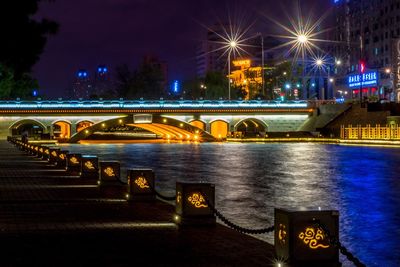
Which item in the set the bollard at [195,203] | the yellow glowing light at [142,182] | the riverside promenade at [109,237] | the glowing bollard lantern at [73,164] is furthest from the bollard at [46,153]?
the bollard at [195,203]

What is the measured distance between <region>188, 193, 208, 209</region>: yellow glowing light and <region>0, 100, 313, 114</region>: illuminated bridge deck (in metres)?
83.2

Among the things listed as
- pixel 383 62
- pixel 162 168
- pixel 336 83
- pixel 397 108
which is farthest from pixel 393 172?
pixel 336 83

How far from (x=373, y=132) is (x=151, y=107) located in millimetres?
33351

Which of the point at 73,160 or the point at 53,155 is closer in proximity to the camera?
the point at 73,160

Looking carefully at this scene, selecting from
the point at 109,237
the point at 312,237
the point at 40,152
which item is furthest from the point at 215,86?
the point at 312,237

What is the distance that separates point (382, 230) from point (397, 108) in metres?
73.7

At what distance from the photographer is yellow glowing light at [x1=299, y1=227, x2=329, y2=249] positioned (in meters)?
9.30

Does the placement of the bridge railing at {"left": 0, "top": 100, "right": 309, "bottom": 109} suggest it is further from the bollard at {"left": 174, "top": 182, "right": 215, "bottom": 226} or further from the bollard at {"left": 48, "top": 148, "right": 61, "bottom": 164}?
the bollard at {"left": 174, "top": 182, "right": 215, "bottom": 226}

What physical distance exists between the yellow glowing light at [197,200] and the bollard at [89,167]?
1487cm

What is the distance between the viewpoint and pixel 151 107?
99.2m

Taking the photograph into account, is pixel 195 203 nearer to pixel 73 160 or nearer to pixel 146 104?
pixel 73 160

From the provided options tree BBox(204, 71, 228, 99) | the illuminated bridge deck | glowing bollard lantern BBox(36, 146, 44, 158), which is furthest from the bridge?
glowing bollard lantern BBox(36, 146, 44, 158)

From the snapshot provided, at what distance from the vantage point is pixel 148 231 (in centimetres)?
1409

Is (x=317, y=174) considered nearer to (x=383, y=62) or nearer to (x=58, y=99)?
(x=58, y=99)
